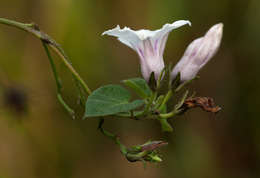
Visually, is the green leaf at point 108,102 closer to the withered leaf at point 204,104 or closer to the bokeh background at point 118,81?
the withered leaf at point 204,104

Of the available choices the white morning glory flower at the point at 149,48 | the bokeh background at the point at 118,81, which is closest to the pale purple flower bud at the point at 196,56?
the white morning glory flower at the point at 149,48

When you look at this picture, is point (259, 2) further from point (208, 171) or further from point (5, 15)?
point (5, 15)

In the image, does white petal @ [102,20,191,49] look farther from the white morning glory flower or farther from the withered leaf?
the withered leaf

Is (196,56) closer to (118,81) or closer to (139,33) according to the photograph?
(139,33)

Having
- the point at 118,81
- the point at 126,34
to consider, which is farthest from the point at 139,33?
the point at 118,81

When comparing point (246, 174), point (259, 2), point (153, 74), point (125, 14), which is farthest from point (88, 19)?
point (153, 74)
